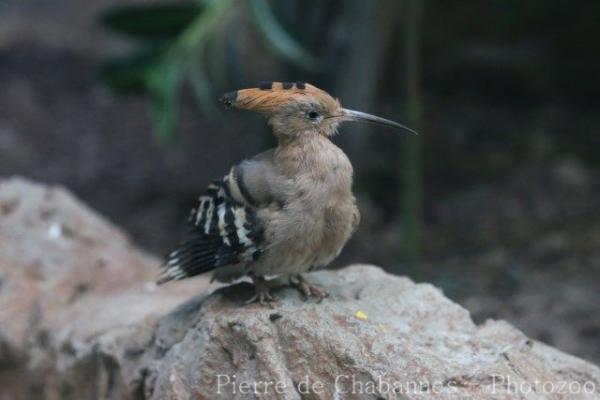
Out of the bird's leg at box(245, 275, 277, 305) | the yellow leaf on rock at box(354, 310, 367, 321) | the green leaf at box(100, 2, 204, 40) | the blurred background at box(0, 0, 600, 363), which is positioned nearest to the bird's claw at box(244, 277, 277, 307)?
the bird's leg at box(245, 275, 277, 305)

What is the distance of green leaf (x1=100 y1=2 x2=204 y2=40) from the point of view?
21.6ft

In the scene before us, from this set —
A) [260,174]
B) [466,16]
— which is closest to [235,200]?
[260,174]

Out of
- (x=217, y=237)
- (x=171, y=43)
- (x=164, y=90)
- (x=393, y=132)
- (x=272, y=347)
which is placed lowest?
(x=272, y=347)

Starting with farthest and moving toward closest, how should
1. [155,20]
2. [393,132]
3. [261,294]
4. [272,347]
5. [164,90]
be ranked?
[393,132] < [155,20] < [164,90] < [261,294] < [272,347]

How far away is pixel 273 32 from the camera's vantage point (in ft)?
21.5

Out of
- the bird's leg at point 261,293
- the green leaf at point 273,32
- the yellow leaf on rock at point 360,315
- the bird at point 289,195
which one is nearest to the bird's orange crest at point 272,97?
the bird at point 289,195

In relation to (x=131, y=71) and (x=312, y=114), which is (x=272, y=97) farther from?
(x=131, y=71)

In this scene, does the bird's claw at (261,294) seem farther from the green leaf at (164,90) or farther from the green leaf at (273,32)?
the green leaf at (273,32)

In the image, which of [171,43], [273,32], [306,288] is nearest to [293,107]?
[306,288]

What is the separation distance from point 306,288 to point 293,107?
76cm

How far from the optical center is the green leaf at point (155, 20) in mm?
6598

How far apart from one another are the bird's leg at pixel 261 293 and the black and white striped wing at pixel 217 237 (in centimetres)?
13

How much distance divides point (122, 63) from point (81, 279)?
7.01ft

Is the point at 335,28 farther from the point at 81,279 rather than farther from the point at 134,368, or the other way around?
the point at 134,368
